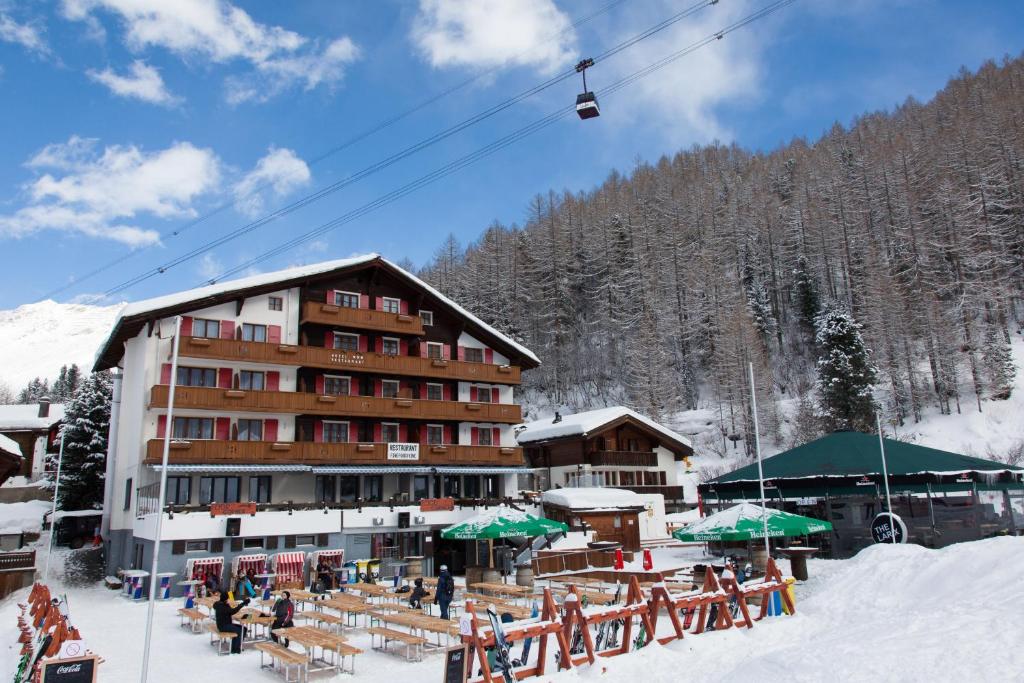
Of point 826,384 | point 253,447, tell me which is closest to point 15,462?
point 253,447

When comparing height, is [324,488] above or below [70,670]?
above

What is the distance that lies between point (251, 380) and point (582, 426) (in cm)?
2025

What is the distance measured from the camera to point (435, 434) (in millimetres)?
42344

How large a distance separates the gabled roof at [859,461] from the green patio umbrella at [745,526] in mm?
→ 7072

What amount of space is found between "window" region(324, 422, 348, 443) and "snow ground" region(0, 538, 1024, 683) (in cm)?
1526

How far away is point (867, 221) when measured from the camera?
84.8m

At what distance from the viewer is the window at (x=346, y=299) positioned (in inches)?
1593

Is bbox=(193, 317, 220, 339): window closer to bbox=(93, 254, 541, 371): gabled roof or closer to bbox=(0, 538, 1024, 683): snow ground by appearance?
bbox=(93, 254, 541, 371): gabled roof

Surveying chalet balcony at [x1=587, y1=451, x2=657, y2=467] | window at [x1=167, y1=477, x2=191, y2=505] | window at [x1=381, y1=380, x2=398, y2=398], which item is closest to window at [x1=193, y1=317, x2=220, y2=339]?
window at [x1=167, y1=477, x2=191, y2=505]

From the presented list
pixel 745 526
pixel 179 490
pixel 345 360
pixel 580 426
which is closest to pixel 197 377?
pixel 179 490

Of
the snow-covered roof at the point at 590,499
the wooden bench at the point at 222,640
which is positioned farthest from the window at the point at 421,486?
the wooden bench at the point at 222,640

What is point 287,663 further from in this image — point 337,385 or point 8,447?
point 337,385

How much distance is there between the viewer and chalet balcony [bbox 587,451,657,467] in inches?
1831

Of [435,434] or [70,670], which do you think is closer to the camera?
[70,670]
